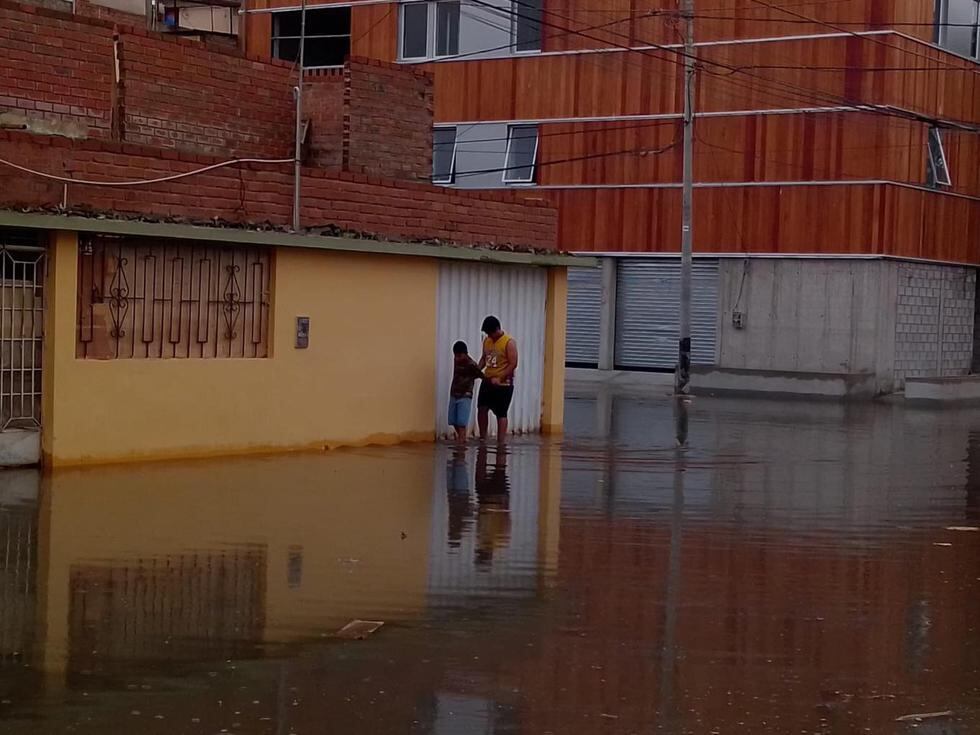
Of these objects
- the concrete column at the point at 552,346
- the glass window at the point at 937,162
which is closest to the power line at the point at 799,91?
the glass window at the point at 937,162

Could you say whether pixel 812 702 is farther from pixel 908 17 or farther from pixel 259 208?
pixel 908 17

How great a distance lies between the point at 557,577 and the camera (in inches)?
408

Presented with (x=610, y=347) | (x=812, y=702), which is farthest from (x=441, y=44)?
(x=812, y=702)

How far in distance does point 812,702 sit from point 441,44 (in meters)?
34.6

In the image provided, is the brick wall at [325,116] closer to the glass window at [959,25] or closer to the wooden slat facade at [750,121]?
the wooden slat facade at [750,121]

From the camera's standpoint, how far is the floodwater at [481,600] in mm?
7086

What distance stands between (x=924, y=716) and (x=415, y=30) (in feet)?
116

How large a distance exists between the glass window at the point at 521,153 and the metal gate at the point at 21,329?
25.3 m

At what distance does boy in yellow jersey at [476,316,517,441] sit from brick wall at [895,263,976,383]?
18.8 meters

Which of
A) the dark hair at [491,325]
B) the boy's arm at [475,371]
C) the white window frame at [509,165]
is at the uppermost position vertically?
the white window frame at [509,165]

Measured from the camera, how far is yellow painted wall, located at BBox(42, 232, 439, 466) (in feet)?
49.5

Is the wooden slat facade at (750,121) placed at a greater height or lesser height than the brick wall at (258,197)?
greater

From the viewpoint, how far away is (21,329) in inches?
586

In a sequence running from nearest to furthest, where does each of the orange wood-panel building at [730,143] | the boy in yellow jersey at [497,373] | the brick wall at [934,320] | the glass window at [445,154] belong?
1. the boy in yellow jersey at [497,373]
2. the orange wood-panel building at [730,143]
3. the brick wall at [934,320]
4. the glass window at [445,154]
